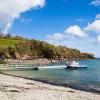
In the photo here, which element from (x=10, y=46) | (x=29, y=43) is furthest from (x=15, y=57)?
(x=29, y=43)

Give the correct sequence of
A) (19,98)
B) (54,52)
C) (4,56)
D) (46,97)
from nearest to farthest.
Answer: (19,98), (46,97), (4,56), (54,52)

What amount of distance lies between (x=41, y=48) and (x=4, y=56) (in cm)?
3067

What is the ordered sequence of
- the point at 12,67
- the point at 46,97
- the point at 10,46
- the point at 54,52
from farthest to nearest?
the point at 54,52 → the point at 10,46 → the point at 12,67 → the point at 46,97

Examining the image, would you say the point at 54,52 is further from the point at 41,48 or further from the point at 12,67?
the point at 12,67

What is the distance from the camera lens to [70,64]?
95562mm

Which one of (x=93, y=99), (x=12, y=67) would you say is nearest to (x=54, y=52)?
(x=12, y=67)

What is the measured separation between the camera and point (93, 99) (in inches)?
1102

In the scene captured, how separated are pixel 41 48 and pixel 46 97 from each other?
156m

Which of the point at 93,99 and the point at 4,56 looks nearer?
the point at 93,99

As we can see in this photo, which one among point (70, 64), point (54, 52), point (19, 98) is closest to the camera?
point (19, 98)

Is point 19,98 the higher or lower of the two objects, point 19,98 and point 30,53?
the lower

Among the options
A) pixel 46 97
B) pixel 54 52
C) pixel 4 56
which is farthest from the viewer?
pixel 54 52

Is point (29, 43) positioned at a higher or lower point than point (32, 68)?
higher

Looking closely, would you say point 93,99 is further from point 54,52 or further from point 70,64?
point 54,52
